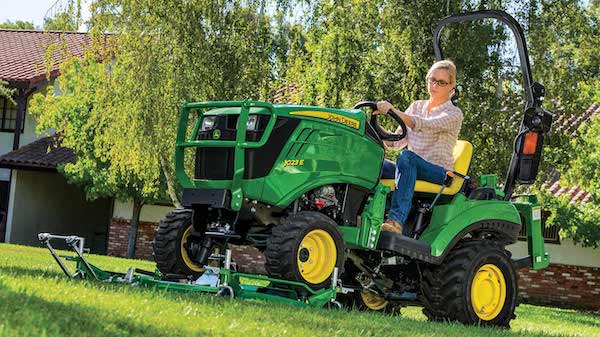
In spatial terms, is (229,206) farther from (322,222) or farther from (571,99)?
(571,99)

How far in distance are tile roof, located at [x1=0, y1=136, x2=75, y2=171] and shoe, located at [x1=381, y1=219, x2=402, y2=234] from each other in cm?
2540

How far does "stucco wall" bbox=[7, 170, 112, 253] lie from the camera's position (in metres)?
35.1

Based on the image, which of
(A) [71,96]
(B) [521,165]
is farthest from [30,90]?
(B) [521,165]

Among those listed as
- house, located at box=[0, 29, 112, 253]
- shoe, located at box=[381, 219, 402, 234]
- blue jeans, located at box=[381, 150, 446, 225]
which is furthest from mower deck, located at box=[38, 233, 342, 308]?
house, located at box=[0, 29, 112, 253]

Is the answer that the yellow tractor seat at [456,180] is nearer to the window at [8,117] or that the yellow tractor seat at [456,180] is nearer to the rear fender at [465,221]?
the rear fender at [465,221]

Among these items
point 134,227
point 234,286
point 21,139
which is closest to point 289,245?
point 234,286

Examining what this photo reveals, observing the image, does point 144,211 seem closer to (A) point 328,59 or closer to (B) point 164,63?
(B) point 164,63

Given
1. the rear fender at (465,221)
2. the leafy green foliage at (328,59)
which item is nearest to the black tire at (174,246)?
the rear fender at (465,221)

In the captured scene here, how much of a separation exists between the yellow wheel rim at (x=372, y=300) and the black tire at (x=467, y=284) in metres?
0.95

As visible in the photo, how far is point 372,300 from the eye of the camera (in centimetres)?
1013

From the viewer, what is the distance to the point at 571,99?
19906mm

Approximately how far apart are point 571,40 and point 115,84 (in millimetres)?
8291

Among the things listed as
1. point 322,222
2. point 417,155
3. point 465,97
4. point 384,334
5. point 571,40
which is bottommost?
point 384,334

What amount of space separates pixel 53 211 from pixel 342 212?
2882 cm
